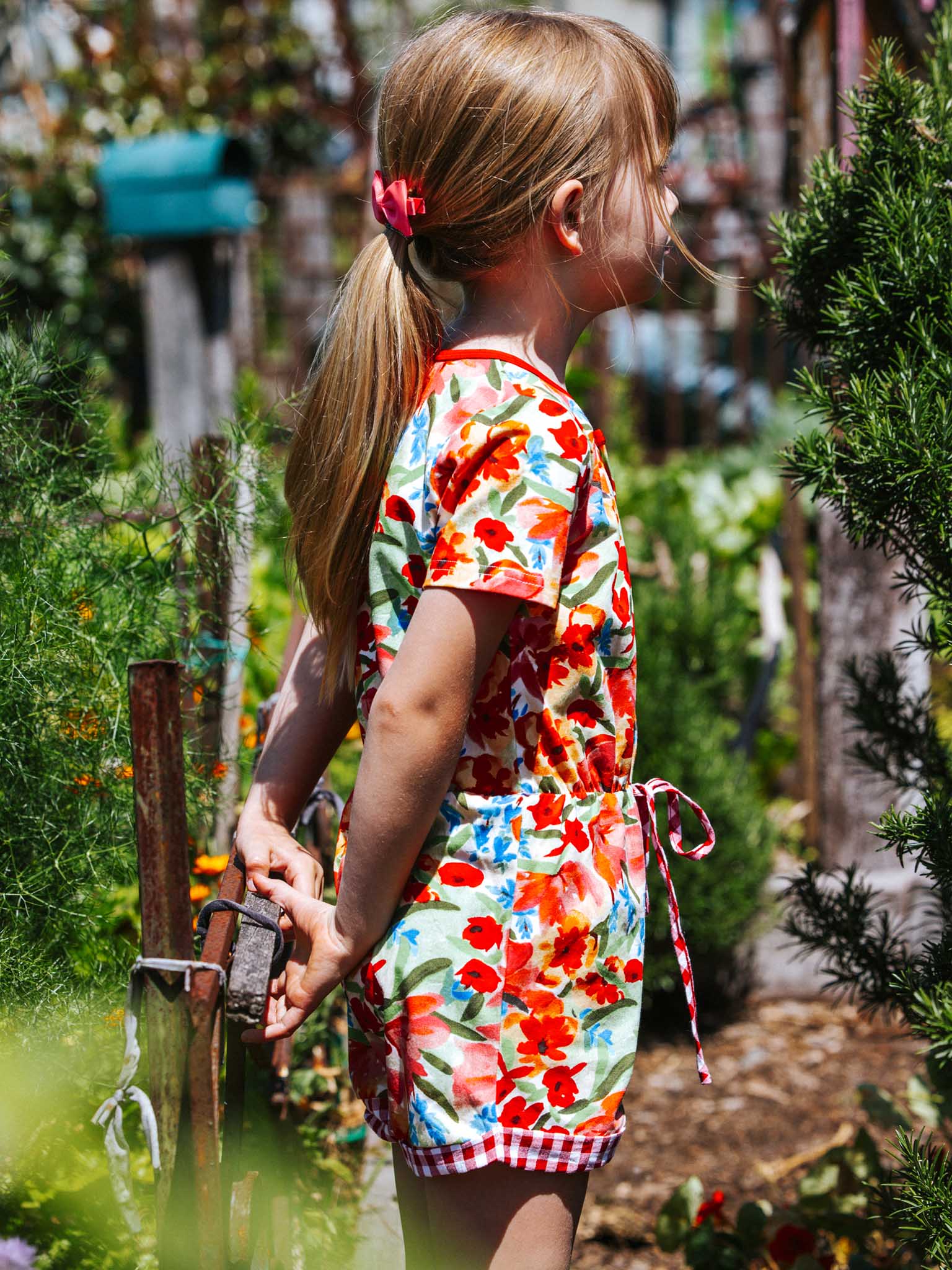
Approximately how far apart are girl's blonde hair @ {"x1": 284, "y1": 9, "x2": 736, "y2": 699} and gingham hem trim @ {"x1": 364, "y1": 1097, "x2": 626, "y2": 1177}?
0.51 m

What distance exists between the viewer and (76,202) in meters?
6.71

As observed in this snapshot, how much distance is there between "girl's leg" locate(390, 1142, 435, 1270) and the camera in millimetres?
1358

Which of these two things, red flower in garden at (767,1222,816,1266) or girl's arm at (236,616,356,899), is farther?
red flower in garden at (767,1222,816,1266)

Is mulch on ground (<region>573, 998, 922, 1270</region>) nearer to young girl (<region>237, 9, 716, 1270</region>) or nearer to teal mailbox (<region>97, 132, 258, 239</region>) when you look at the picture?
young girl (<region>237, 9, 716, 1270</region>)

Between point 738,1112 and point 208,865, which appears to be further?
point 738,1112

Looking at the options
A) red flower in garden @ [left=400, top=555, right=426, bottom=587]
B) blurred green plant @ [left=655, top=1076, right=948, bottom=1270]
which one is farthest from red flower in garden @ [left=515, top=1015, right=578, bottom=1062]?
blurred green plant @ [left=655, top=1076, right=948, bottom=1270]

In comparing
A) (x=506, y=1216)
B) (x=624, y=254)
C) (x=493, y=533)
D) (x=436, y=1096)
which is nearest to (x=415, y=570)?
(x=493, y=533)

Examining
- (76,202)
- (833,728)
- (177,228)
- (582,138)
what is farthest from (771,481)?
(76,202)

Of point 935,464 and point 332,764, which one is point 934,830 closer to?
point 935,464

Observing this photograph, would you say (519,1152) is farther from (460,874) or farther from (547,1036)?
(460,874)

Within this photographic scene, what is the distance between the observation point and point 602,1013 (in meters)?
1.20

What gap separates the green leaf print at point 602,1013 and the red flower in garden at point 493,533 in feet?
Answer: 1.61

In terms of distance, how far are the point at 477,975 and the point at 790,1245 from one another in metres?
1.09

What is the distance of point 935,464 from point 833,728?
198 centimetres
